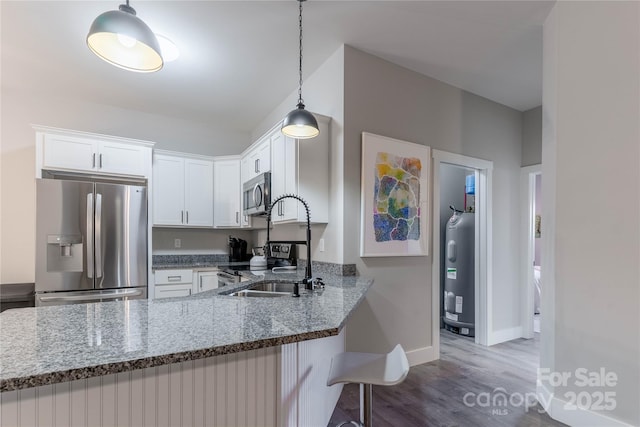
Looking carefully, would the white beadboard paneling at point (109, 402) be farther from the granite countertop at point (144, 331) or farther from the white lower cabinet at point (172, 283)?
the white lower cabinet at point (172, 283)

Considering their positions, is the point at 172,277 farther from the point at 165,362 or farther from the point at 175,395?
the point at 165,362

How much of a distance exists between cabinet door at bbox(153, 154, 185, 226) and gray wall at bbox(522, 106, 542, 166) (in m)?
4.36

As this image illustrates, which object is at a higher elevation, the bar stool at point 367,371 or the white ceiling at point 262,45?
the white ceiling at point 262,45

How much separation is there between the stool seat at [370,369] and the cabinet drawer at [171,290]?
2.68 m

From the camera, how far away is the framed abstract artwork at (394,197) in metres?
2.76

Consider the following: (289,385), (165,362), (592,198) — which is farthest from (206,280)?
Result: (592,198)

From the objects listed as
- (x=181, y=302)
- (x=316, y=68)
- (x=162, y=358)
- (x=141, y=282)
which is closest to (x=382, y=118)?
(x=316, y=68)

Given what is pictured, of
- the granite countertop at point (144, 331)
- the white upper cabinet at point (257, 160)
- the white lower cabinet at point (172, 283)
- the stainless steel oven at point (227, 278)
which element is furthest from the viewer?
the white lower cabinet at point (172, 283)

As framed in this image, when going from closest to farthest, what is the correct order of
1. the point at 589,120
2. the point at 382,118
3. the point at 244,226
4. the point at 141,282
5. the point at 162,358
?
1. the point at 162,358
2. the point at 589,120
3. the point at 382,118
4. the point at 141,282
5. the point at 244,226

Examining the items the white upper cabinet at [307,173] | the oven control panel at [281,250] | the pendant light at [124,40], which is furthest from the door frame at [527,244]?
the pendant light at [124,40]

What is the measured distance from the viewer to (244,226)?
417 centimetres

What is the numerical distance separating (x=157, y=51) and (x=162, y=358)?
1.33m

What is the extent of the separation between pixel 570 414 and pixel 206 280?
3552mm

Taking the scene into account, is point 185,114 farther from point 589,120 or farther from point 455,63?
point 589,120
